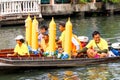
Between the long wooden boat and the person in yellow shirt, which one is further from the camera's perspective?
the person in yellow shirt

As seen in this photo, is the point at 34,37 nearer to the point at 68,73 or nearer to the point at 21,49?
the point at 21,49

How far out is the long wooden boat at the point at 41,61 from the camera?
17281 mm

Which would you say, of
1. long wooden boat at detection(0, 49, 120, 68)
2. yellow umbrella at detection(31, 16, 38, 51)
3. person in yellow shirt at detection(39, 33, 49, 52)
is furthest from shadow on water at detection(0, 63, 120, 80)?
yellow umbrella at detection(31, 16, 38, 51)

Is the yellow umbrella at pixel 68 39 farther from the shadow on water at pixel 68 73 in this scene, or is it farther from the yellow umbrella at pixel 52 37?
the shadow on water at pixel 68 73

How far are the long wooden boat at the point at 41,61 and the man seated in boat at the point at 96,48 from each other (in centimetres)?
20

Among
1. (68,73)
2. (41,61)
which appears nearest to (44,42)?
(41,61)

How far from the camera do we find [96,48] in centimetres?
1852

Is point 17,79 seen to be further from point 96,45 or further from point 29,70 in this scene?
point 96,45

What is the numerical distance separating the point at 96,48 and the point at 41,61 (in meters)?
2.36

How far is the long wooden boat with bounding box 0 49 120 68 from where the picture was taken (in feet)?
56.7

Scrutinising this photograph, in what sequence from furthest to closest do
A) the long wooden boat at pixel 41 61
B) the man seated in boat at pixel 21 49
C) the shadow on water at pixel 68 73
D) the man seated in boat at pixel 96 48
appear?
the man seated in boat at pixel 96 48
the man seated in boat at pixel 21 49
the long wooden boat at pixel 41 61
the shadow on water at pixel 68 73

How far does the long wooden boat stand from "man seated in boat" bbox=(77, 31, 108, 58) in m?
0.20

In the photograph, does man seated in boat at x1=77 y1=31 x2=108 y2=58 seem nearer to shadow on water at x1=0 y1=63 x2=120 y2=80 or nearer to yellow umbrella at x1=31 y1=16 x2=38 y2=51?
shadow on water at x1=0 y1=63 x2=120 y2=80

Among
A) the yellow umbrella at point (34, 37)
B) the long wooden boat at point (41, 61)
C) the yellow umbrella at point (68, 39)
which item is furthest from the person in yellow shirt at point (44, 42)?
the yellow umbrella at point (68, 39)
